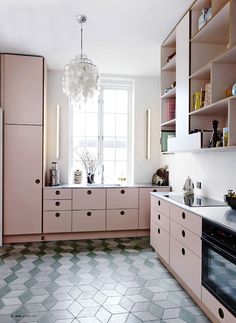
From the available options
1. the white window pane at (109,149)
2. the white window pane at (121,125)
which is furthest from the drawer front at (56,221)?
the white window pane at (121,125)

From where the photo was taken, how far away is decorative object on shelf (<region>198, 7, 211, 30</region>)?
2.52 metres

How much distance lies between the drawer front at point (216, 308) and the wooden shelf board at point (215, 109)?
1.48 metres

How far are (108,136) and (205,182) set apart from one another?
2.16m

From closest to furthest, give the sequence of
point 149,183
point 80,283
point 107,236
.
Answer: point 80,283 < point 107,236 < point 149,183

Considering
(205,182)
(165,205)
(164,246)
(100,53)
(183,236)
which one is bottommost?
(164,246)

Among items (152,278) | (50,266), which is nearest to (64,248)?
(50,266)

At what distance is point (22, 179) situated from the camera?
3.90m

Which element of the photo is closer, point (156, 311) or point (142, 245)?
point (156, 311)

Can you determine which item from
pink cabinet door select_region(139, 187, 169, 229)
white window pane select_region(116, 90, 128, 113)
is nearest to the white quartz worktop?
pink cabinet door select_region(139, 187, 169, 229)

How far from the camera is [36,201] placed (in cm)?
395

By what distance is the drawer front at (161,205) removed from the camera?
2.96 m

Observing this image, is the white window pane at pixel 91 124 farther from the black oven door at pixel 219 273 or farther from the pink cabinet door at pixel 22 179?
the black oven door at pixel 219 273

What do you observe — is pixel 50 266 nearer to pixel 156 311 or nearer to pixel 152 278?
pixel 152 278

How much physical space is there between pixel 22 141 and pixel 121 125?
179 cm
